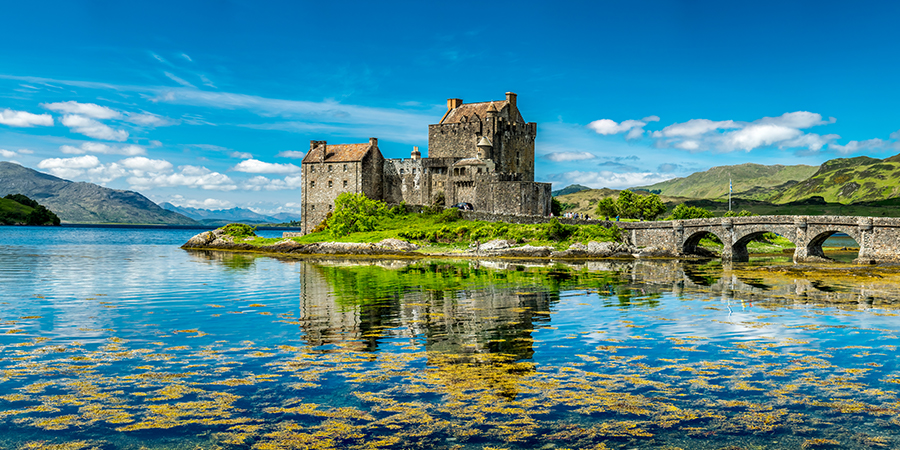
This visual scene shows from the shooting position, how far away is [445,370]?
14.5 metres

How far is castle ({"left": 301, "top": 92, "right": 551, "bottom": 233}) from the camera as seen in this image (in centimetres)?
7738

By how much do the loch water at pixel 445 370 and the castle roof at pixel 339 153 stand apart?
53446mm

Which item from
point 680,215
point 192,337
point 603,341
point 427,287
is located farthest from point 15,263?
point 680,215

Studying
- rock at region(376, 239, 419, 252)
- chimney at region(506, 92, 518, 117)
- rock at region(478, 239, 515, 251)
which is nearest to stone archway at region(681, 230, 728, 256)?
rock at region(478, 239, 515, 251)

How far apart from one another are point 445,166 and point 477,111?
32.8 ft

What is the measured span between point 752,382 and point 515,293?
18021 mm

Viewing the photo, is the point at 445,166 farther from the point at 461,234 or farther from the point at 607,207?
the point at 607,207

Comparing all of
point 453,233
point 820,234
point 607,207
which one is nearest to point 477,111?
point 453,233

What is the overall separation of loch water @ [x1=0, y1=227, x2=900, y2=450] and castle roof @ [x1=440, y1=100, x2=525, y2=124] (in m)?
55.1

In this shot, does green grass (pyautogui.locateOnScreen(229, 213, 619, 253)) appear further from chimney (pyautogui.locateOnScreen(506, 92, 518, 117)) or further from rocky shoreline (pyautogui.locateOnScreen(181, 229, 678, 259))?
chimney (pyautogui.locateOnScreen(506, 92, 518, 117))

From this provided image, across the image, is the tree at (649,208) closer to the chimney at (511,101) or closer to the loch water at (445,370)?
the chimney at (511,101)

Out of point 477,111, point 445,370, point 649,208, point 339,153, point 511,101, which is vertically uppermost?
point 511,101

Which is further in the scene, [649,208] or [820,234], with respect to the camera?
[649,208]

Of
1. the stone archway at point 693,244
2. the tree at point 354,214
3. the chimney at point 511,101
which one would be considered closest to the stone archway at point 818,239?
the stone archway at point 693,244
